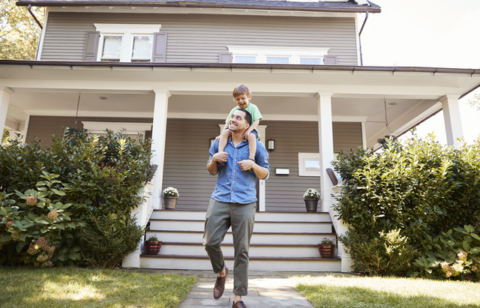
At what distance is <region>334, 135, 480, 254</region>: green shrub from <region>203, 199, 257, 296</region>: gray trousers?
2.44 metres

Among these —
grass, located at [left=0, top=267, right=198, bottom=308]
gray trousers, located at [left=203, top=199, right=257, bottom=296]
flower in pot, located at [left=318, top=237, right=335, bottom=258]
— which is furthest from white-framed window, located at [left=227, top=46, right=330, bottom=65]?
gray trousers, located at [left=203, top=199, right=257, bottom=296]

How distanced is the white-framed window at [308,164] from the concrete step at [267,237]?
3.43 m

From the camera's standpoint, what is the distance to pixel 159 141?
5887mm

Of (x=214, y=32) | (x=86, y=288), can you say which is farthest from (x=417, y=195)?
(x=214, y=32)

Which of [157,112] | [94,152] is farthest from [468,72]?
[94,152]

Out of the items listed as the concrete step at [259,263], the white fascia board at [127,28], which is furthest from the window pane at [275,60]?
the concrete step at [259,263]

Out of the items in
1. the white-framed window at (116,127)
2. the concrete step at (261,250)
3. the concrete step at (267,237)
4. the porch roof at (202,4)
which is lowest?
the concrete step at (261,250)

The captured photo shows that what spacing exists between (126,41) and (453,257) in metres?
8.69

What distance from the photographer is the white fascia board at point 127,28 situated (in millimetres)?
8609

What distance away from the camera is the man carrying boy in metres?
2.20

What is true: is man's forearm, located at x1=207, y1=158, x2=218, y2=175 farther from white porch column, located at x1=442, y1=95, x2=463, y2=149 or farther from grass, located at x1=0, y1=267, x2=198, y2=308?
white porch column, located at x1=442, y1=95, x2=463, y2=149

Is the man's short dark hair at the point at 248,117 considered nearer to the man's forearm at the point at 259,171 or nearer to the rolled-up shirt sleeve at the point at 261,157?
the rolled-up shirt sleeve at the point at 261,157

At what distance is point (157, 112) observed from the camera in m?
6.12

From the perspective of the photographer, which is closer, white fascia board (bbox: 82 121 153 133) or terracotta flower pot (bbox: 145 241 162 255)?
terracotta flower pot (bbox: 145 241 162 255)
